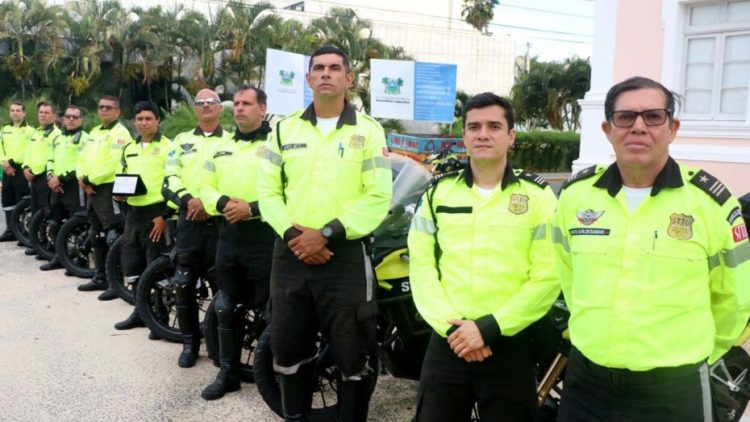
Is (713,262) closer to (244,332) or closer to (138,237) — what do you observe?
(244,332)

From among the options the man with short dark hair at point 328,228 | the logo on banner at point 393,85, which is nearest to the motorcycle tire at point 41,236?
the logo on banner at point 393,85

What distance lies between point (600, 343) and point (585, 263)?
24 cm

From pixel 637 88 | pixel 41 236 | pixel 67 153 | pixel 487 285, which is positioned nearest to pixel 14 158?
pixel 41 236

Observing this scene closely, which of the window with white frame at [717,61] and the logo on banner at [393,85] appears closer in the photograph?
the window with white frame at [717,61]

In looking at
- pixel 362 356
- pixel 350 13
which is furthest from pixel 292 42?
pixel 362 356

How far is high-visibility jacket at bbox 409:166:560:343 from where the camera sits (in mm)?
2457

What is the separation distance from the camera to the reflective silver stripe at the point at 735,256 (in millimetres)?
2002

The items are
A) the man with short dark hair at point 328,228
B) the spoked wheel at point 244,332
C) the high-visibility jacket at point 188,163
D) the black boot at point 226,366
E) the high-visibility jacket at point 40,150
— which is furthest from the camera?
the high-visibility jacket at point 40,150

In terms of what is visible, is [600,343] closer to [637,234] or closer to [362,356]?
[637,234]

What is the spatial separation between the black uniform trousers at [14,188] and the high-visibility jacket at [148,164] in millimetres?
4362

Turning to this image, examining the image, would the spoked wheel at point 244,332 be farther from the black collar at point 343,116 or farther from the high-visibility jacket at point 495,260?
the high-visibility jacket at point 495,260

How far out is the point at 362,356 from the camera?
3.38m

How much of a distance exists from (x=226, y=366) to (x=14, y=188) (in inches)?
274

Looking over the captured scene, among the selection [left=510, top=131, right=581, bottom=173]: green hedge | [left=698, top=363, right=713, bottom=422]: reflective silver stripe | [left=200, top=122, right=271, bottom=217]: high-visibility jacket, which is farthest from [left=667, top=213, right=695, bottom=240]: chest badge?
[left=510, top=131, right=581, bottom=173]: green hedge
